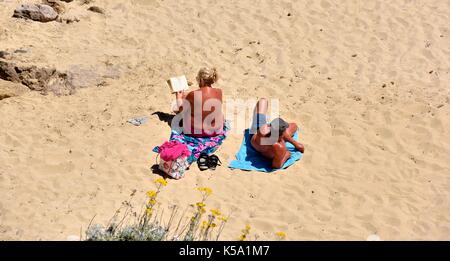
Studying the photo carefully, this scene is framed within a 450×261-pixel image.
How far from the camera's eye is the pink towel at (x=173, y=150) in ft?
Answer: 19.8

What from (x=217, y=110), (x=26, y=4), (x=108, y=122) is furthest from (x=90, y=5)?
(x=217, y=110)

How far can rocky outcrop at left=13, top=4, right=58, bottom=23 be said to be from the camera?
31.5ft

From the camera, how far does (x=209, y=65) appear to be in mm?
8664

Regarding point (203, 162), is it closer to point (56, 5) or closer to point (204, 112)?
point (204, 112)

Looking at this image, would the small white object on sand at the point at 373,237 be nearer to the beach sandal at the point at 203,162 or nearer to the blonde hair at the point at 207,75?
the beach sandal at the point at 203,162

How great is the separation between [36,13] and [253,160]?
5408 mm

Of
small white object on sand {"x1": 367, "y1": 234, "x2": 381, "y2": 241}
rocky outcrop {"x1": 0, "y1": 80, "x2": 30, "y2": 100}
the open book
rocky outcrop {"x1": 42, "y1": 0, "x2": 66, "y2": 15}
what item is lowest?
rocky outcrop {"x1": 0, "y1": 80, "x2": 30, "y2": 100}

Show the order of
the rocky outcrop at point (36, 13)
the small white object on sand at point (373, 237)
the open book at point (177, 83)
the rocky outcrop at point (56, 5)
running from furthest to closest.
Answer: the rocky outcrop at point (56, 5)
the rocky outcrop at point (36, 13)
the open book at point (177, 83)
the small white object on sand at point (373, 237)

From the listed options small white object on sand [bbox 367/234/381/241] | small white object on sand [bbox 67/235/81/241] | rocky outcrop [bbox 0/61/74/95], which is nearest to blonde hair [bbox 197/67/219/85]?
rocky outcrop [bbox 0/61/74/95]

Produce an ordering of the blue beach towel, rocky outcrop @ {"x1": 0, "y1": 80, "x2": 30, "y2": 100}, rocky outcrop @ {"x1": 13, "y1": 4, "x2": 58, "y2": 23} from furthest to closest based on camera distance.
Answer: rocky outcrop @ {"x1": 13, "y1": 4, "x2": 58, "y2": 23}, rocky outcrop @ {"x1": 0, "y1": 80, "x2": 30, "y2": 100}, the blue beach towel

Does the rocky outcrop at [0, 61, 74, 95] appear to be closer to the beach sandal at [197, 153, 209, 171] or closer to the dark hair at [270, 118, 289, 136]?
the beach sandal at [197, 153, 209, 171]

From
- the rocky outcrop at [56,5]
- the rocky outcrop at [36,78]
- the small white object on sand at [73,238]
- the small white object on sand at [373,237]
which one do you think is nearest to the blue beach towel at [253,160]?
the small white object on sand at [373,237]

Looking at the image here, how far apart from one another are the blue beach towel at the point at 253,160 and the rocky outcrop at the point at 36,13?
4.92 meters

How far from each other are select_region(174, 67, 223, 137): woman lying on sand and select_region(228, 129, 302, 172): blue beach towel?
0.43 m
